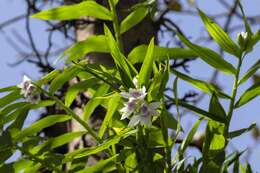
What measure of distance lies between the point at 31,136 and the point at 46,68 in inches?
22.6

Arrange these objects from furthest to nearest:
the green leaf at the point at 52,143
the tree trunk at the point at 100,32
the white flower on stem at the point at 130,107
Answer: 1. the tree trunk at the point at 100,32
2. the green leaf at the point at 52,143
3. the white flower on stem at the point at 130,107

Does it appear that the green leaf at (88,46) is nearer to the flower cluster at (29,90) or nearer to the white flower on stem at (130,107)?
the flower cluster at (29,90)

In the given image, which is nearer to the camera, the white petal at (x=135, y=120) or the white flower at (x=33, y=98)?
the white petal at (x=135, y=120)

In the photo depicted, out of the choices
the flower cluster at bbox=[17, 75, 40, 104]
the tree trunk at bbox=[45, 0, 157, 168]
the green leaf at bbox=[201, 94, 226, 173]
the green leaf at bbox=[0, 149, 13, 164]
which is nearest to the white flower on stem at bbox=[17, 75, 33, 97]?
the flower cluster at bbox=[17, 75, 40, 104]

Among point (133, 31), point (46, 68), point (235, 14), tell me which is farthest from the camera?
point (235, 14)

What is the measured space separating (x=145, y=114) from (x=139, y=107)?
11mm

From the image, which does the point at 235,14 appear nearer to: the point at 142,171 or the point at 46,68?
the point at 46,68

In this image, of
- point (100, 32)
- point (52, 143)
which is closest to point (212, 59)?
point (52, 143)

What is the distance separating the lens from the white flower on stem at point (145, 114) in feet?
2.22

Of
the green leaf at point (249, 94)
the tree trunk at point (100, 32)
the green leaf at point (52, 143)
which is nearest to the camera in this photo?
the green leaf at point (249, 94)

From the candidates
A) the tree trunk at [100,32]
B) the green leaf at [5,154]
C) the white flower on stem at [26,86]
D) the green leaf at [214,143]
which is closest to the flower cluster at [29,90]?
the white flower on stem at [26,86]

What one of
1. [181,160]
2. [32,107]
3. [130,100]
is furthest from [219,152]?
[32,107]

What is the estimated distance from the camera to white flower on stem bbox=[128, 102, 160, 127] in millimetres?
678

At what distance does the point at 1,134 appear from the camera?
0.84 metres
